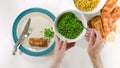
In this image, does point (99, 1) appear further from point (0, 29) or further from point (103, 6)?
point (0, 29)

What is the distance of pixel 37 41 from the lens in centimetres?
93

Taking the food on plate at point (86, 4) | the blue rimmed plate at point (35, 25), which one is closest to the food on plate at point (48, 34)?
the blue rimmed plate at point (35, 25)

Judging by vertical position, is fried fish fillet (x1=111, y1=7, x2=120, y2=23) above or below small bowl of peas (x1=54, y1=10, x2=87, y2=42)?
above

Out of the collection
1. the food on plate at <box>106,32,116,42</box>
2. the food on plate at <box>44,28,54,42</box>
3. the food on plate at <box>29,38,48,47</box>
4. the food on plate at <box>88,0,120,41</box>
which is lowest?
the food on plate at <box>29,38,48,47</box>

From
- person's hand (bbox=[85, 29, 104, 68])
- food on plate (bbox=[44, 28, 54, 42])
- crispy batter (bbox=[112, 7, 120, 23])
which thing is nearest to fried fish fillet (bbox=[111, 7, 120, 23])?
crispy batter (bbox=[112, 7, 120, 23])

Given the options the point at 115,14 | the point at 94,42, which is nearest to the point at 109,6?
the point at 115,14

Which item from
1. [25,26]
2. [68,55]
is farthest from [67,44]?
[25,26]

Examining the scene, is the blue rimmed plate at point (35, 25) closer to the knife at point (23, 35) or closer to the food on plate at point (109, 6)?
the knife at point (23, 35)

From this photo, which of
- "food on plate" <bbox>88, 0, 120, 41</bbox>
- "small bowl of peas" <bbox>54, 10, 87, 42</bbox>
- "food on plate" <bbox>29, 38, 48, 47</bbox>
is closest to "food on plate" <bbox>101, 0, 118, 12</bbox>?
"food on plate" <bbox>88, 0, 120, 41</bbox>

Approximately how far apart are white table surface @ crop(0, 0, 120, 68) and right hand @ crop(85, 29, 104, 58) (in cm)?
6

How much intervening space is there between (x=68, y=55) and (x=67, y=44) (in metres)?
0.06

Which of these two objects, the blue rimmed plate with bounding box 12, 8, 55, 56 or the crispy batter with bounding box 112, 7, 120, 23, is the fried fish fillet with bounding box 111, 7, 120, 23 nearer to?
the crispy batter with bounding box 112, 7, 120, 23

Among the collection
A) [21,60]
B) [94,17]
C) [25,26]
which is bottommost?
[21,60]

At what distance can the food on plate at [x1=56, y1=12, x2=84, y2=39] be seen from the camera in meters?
0.85
